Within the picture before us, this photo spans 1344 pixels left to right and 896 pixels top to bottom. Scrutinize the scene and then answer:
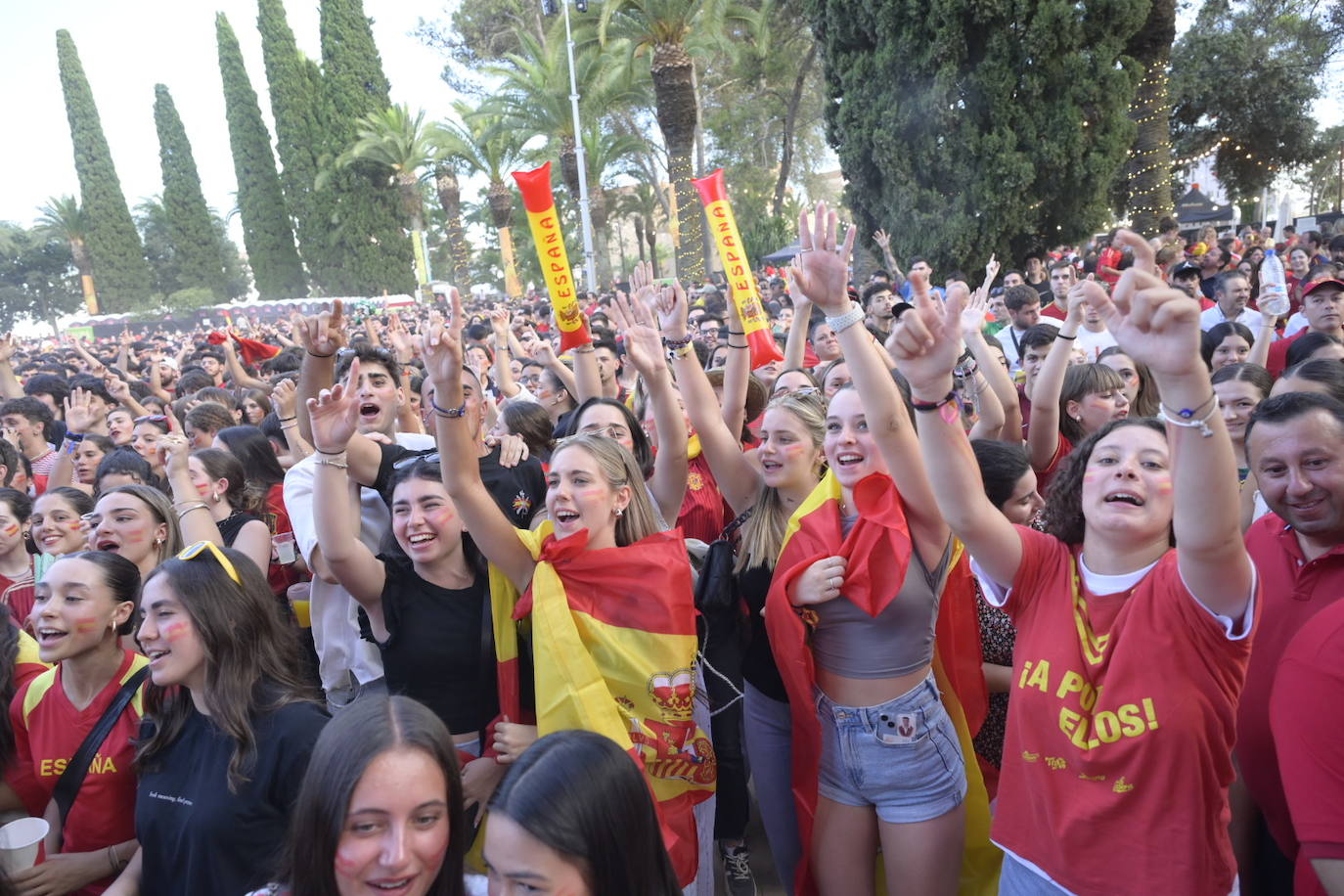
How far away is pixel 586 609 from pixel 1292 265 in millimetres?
9534

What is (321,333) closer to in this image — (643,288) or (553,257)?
(643,288)

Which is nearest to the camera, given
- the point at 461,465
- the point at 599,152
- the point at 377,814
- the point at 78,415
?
the point at 377,814

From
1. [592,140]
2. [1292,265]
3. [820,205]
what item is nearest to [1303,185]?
[592,140]

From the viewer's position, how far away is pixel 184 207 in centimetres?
5094

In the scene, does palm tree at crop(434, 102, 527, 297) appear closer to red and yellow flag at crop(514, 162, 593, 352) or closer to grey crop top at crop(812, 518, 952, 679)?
red and yellow flag at crop(514, 162, 593, 352)

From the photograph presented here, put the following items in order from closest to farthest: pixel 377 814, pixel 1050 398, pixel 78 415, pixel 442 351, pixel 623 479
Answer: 1. pixel 377 814
2. pixel 442 351
3. pixel 623 479
4. pixel 1050 398
5. pixel 78 415

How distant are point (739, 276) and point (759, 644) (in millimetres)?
3326

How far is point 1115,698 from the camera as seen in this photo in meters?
1.84

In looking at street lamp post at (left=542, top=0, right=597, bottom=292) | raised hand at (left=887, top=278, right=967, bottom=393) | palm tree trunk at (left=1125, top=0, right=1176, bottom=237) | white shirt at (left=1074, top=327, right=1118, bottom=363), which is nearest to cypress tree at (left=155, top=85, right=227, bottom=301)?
street lamp post at (left=542, top=0, right=597, bottom=292)

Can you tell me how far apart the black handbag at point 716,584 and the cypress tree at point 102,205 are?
5579cm

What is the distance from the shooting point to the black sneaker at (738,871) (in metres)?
3.20

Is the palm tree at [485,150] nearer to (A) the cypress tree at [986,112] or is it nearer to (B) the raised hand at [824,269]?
(A) the cypress tree at [986,112]

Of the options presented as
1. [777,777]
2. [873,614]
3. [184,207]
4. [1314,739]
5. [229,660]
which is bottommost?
[777,777]

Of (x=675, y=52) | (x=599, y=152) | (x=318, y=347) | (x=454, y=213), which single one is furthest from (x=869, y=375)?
(x=454, y=213)
